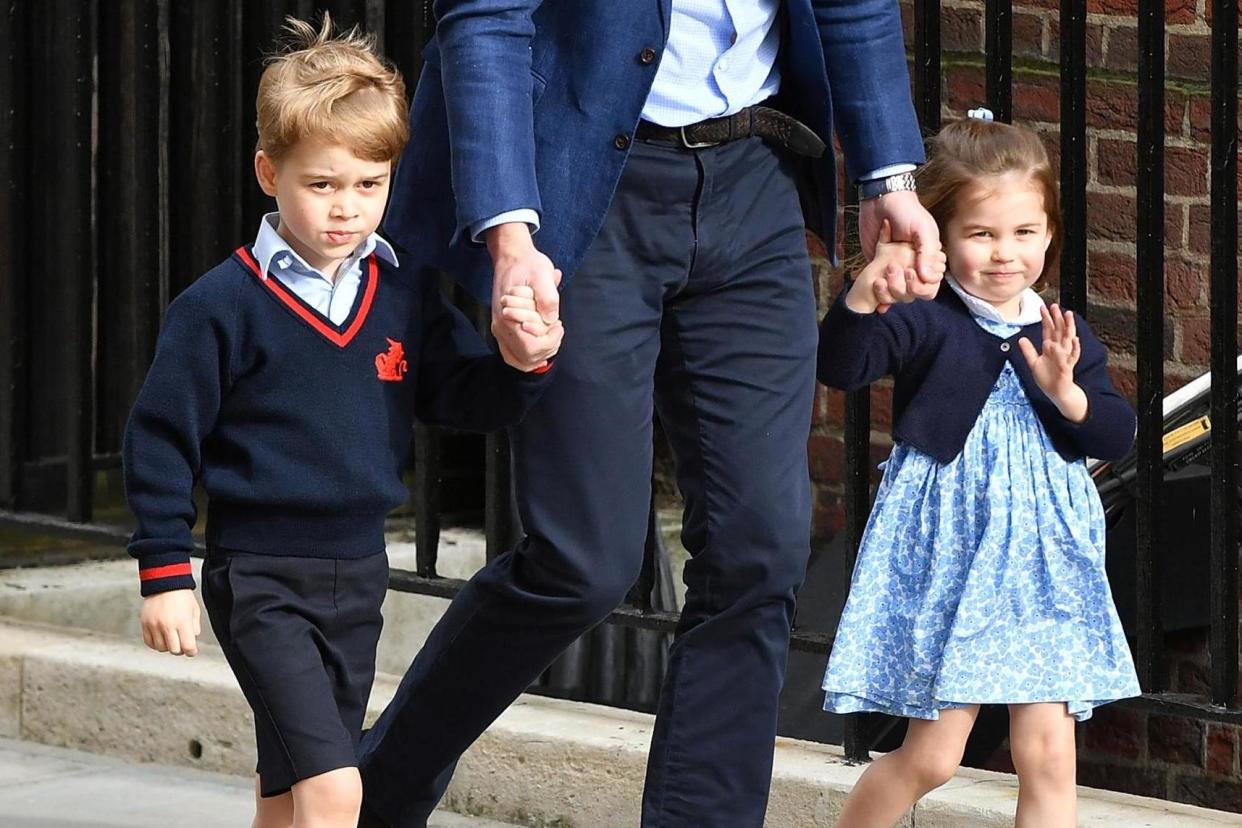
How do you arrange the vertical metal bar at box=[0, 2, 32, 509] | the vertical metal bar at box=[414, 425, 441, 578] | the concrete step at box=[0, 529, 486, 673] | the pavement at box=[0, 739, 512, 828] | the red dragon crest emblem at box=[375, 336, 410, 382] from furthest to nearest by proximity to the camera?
the concrete step at box=[0, 529, 486, 673]
the vertical metal bar at box=[0, 2, 32, 509]
the vertical metal bar at box=[414, 425, 441, 578]
the pavement at box=[0, 739, 512, 828]
the red dragon crest emblem at box=[375, 336, 410, 382]

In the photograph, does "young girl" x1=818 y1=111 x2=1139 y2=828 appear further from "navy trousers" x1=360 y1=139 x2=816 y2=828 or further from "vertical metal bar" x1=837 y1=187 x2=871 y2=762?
"vertical metal bar" x1=837 y1=187 x2=871 y2=762

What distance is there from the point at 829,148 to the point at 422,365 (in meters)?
0.63

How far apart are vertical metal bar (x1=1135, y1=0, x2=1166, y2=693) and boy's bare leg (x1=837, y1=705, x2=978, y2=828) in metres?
0.51

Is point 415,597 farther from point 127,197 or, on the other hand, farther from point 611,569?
point 611,569

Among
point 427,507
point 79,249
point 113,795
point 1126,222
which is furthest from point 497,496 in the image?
point 1126,222

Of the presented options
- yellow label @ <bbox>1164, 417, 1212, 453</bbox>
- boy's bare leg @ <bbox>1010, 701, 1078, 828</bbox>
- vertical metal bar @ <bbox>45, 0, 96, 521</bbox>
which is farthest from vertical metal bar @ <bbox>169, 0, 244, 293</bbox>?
boy's bare leg @ <bbox>1010, 701, 1078, 828</bbox>

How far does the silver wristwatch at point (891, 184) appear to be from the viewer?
2.98 m

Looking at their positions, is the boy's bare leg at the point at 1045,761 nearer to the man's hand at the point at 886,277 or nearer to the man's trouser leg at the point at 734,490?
the man's trouser leg at the point at 734,490

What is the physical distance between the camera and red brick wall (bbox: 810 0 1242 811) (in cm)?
447

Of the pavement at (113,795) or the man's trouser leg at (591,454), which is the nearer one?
the man's trouser leg at (591,454)

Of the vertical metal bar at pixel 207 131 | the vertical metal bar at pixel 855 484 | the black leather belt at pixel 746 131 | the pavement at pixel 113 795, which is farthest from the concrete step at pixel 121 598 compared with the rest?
the black leather belt at pixel 746 131

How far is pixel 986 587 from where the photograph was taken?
3072mm

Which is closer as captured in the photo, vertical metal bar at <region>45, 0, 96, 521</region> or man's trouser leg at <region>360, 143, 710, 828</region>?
man's trouser leg at <region>360, 143, 710, 828</region>

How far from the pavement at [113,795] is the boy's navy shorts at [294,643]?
3.15ft
